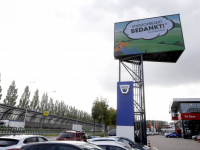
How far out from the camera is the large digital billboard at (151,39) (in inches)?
822

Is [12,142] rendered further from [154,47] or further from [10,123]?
[10,123]

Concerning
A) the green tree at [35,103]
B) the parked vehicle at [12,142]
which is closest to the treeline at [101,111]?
the parked vehicle at [12,142]

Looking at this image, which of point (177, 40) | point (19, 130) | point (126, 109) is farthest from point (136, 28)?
point (19, 130)

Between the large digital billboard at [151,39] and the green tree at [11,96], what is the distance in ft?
188

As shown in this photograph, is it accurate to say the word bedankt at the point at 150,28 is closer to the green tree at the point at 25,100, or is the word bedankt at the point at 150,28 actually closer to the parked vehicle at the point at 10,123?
the parked vehicle at the point at 10,123

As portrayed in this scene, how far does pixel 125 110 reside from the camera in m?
19.4

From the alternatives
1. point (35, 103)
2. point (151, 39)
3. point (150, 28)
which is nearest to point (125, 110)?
point (151, 39)

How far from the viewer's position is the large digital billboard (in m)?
20.9

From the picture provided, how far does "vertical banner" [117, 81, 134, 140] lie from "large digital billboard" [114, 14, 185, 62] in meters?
4.78

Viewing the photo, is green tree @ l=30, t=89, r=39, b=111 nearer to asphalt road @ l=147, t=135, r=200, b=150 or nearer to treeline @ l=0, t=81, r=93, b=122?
treeline @ l=0, t=81, r=93, b=122

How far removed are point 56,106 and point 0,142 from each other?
9433cm

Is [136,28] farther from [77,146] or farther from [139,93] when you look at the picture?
[77,146]

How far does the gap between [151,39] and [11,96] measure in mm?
61898

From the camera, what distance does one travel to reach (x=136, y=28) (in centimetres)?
2288
